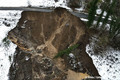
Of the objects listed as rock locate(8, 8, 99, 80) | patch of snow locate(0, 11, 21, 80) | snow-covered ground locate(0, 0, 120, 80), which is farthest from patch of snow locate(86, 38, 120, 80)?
patch of snow locate(0, 11, 21, 80)

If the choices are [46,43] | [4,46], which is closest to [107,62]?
[46,43]

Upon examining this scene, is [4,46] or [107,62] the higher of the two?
[4,46]

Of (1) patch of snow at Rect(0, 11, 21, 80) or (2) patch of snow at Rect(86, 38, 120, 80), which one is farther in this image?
(1) patch of snow at Rect(0, 11, 21, 80)

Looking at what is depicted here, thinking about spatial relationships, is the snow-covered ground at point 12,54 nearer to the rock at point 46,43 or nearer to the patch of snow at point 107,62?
the patch of snow at point 107,62

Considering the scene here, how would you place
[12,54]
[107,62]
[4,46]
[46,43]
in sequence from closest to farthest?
[107,62], [12,54], [4,46], [46,43]

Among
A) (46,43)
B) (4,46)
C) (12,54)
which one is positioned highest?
(46,43)

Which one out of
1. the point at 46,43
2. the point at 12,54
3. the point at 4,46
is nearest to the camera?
the point at 12,54

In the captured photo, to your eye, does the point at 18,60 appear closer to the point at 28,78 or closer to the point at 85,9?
the point at 28,78

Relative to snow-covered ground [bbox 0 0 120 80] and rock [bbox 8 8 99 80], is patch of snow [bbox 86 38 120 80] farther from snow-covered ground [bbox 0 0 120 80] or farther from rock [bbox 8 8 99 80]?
rock [bbox 8 8 99 80]

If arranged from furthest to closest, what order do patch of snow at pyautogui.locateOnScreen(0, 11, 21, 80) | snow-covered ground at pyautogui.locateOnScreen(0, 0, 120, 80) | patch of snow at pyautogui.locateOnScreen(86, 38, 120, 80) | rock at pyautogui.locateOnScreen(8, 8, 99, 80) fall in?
patch of snow at pyautogui.locateOnScreen(0, 11, 21, 80) < rock at pyautogui.locateOnScreen(8, 8, 99, 80) < snow-covered ground at pyautogui.locateOnScreen(0, 0, 120, 80) < patch of snow at pyautogui.locateOnScreen(86, 38, 120, 80)

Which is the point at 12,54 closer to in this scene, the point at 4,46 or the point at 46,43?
the point at 4,46
